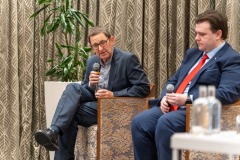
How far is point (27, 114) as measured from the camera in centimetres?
485

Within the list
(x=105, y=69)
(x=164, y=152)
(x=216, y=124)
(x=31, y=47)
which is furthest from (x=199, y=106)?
(x=31, y=47)

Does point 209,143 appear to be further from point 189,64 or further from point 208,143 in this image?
point 189,64

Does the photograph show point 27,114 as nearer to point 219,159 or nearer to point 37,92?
point 37,92

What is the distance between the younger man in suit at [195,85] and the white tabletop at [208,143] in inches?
46.3

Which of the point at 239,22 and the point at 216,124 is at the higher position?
the point at 239,22

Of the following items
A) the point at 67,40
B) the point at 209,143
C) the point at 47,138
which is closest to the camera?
the point at 209,143

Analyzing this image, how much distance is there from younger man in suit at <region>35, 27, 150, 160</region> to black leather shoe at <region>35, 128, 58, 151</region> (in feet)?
0.13

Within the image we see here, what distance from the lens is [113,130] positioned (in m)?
3.68

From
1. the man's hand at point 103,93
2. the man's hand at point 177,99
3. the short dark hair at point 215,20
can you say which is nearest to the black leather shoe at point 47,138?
the man's hand at point 103,93

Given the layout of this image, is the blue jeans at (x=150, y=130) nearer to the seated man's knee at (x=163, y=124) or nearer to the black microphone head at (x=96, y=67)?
the seated man's knee at (x=163, y=124)

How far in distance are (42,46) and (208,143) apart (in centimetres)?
320

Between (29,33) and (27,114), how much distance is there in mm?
731

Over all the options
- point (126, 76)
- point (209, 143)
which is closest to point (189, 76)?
point (126, 76)

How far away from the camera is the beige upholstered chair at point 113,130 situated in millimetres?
3646
